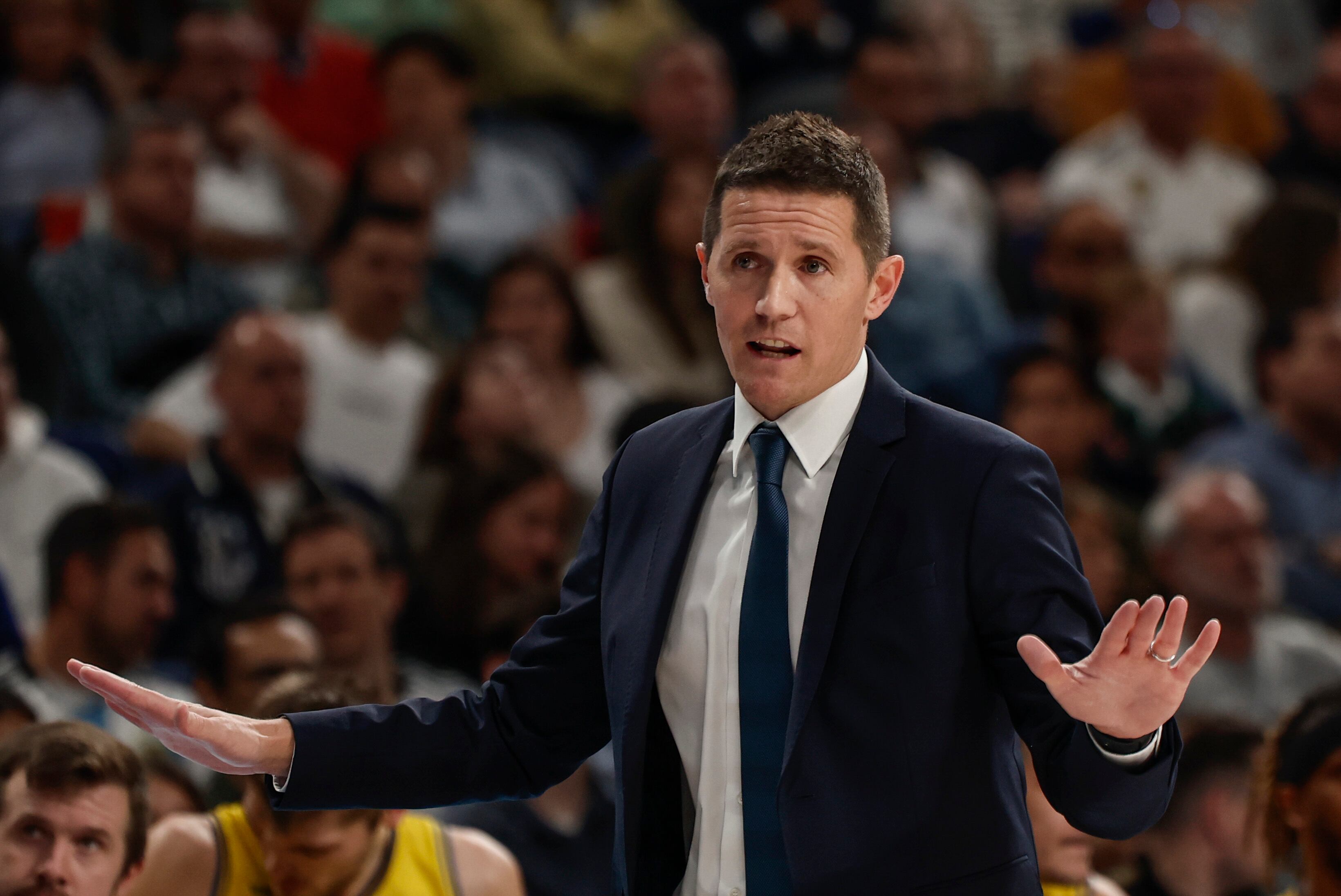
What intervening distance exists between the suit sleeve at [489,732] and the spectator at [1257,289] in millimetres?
5309

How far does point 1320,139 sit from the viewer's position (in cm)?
842

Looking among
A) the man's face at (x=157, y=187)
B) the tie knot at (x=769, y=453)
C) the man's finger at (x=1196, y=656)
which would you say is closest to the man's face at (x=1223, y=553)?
the man's face at (x=157, y=187)

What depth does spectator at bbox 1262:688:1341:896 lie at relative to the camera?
331 cm

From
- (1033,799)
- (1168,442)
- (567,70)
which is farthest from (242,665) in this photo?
(567,70)

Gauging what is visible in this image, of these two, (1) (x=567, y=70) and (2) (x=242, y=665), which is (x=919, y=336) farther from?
(2) (x=242, y=665)

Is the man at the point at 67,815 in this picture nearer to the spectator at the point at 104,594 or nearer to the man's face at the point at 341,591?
the spectator at the point at 104,594

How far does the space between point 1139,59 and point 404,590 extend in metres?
4.60

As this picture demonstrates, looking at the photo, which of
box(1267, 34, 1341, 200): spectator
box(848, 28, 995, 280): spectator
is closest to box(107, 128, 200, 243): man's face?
box(848, 28, 995, 280): spectator

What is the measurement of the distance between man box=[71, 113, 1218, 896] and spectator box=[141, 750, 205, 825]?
1.78 m

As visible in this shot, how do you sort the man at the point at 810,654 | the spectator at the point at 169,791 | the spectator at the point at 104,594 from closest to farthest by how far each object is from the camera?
1. the man at the point at 810,654
2. the spectator at the point at 169,791
3. the spectator at the point at 104,594

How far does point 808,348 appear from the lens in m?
2.08

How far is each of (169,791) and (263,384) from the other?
1888 mm

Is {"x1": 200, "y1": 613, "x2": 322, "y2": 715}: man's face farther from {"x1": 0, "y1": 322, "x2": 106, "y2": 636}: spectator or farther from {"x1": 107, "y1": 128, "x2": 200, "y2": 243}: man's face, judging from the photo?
{"x1": 107, "y1": 128, "x2": 200, "y2": 243}: man's face

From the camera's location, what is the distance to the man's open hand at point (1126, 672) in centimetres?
180
